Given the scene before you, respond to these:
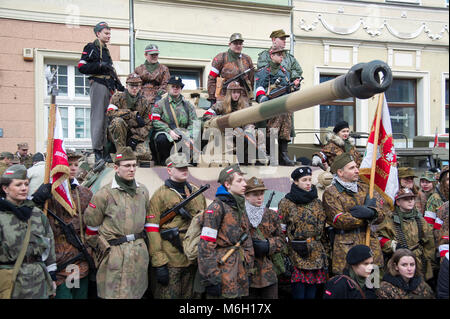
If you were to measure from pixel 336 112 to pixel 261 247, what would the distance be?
37.7 ft

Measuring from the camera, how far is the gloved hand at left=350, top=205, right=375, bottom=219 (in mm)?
4973

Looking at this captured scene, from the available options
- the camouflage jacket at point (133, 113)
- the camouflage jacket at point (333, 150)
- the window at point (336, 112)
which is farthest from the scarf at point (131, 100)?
the window at point (336, 112)

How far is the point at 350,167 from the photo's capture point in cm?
534

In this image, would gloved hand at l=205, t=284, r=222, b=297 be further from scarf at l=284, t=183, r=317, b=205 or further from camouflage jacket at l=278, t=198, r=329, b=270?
scarf at l=284, t=183, r=317, b=205

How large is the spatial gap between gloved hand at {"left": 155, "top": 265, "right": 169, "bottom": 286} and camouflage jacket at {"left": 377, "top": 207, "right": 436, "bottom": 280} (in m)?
2.36

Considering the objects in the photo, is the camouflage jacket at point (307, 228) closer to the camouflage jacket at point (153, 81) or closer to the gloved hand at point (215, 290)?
the gloved hand at point (215, 290)

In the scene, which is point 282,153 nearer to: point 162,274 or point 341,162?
point 341,162

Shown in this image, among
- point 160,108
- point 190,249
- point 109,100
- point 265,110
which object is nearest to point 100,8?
point 109,100

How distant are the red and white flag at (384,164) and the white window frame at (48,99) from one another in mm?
9140

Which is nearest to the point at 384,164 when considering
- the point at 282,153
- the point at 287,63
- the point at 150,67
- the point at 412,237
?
the point at 412,237

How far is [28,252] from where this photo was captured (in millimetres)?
4316

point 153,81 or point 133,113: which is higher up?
point 153,81

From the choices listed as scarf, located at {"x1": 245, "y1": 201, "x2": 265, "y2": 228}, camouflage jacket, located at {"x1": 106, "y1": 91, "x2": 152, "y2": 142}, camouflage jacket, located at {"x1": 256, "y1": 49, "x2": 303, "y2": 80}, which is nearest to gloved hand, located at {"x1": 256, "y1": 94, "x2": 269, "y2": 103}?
camouflage jacket, located at {"x1": 256, "y1": 49, "x2": 303, "y2": 80}

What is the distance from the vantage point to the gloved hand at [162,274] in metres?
4.81
